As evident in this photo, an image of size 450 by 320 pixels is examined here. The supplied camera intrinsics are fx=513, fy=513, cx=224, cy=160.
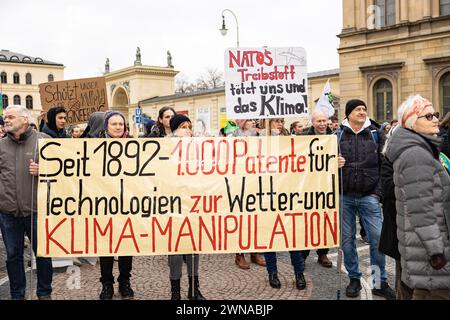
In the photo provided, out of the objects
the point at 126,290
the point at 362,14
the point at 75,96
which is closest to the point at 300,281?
the point at 126,290

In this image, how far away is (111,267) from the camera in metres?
5.20

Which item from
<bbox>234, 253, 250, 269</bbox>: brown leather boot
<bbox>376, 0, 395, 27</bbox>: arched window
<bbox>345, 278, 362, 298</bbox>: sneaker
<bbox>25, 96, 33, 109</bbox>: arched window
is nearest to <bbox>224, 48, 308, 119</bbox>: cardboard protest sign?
<bbox>345, 278, 362, 298</bbox>: sneaker

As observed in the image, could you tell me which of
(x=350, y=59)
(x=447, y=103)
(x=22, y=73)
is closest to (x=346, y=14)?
(x=350, y=59)

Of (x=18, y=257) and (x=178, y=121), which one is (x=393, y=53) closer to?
(x=178, y=121)

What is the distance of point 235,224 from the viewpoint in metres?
4.83

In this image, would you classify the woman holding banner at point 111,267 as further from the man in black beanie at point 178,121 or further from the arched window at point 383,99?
the arched window at point 383,99

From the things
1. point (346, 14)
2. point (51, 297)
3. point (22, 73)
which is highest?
point (22, 73)

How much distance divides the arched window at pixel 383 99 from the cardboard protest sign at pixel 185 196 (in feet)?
76.3

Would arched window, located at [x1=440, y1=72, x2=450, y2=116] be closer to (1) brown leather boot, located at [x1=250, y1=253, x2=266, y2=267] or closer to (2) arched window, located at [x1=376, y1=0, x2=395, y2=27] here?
(2) arched window, located at [x1=376, y1=0, x2=395, y2=27]

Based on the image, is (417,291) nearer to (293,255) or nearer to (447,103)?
(293,255)

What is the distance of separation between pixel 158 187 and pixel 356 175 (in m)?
2.06

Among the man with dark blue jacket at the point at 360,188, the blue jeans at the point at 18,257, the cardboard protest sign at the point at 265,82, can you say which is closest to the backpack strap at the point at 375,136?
the man with dark blue jacket at the point at 360,188

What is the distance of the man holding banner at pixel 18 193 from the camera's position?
4.82 metres

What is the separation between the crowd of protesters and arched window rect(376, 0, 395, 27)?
905 inches
